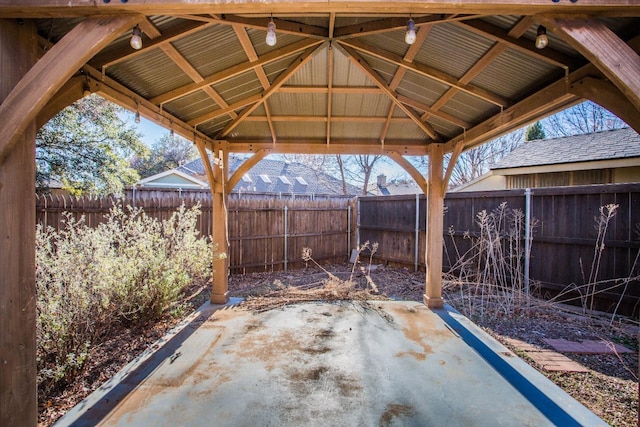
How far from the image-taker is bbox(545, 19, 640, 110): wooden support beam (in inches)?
60.3

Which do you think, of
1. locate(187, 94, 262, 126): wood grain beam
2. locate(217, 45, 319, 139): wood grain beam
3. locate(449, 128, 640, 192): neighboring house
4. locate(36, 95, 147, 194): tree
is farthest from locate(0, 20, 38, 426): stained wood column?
locate(449, 128, 640, 192): neighboring house

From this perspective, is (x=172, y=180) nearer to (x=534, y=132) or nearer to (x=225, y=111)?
(x=225, y=111)

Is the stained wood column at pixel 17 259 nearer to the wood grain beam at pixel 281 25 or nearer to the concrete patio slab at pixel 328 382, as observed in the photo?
the concrete patio slab at pixel 328 382

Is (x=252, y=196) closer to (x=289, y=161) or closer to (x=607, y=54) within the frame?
(x=607, y=54)

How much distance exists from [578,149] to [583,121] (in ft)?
24.0

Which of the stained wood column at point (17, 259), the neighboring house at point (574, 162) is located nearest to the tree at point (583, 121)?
the neighboring house at point (574, 162)

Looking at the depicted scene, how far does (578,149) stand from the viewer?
8.02 meters

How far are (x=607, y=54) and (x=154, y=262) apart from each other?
166 inches

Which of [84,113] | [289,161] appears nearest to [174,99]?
[84,113]

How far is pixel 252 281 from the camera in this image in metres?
6.71

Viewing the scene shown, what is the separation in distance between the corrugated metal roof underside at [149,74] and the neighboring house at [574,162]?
851 cm

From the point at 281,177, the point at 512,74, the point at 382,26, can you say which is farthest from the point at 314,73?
the point at 281,177

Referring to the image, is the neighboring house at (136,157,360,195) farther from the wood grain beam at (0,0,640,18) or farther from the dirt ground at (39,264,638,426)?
the wood grain beam at (0,0,640,18)

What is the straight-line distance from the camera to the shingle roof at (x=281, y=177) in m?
19.2
